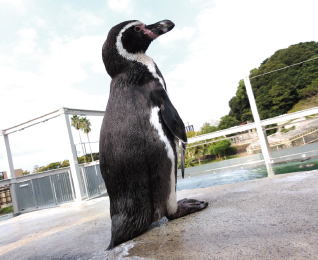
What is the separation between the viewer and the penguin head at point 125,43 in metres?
1.59

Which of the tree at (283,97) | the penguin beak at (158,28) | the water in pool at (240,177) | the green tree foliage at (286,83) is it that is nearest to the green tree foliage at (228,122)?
the green tree foliage at (286,83)

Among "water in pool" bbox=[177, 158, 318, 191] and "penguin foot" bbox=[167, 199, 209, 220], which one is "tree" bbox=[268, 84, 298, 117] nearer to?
"water in pool" bbox=[177, 158, 318, 191]

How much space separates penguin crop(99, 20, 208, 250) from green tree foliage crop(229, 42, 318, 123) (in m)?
32.8

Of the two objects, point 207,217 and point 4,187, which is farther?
point 4,187

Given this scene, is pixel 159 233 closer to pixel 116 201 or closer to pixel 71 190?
pixel 116 201

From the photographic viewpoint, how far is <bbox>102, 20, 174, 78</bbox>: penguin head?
5.23 feet

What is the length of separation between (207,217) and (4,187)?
7.12 m

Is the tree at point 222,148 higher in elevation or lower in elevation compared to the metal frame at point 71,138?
lower

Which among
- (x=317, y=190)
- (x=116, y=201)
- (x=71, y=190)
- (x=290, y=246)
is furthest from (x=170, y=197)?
(x=71, y=190)

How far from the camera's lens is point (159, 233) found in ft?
4.43

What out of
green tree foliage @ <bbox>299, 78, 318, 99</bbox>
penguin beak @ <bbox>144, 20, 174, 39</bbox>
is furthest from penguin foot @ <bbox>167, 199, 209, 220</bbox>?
green tree foliage @ <bbox>299, 78, 318, 99</bbox>

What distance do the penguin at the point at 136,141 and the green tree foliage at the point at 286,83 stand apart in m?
32.8

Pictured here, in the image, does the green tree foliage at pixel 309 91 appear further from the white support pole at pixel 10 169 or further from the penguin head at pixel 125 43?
the penguin head at pixel 125 43

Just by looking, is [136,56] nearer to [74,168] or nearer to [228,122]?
[74,168]
